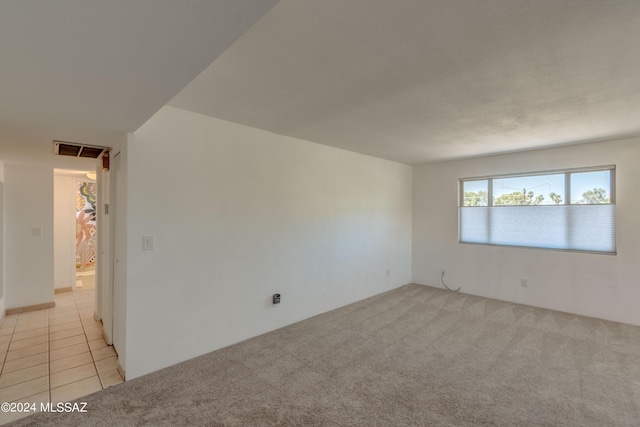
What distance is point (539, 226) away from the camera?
452 centimetres

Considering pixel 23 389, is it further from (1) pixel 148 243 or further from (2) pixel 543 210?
(2) pixel 543 210

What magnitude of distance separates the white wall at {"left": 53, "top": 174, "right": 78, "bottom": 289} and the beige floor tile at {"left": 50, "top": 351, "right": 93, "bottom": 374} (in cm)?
320

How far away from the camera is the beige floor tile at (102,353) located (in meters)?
2.85

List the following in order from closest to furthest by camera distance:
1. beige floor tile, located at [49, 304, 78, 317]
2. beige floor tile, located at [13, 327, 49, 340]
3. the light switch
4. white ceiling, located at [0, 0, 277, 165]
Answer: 1. white ceiling, located at [0, 0, 277, 165]
2. the light switch
3. beige floor tile, located at [13, 327, 49, 340]
4. beige floor tile, located at [49, 304, 78, 317]

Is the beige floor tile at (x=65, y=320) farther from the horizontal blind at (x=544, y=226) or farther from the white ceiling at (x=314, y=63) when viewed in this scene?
the horizontal blind at (x=544, y=226)

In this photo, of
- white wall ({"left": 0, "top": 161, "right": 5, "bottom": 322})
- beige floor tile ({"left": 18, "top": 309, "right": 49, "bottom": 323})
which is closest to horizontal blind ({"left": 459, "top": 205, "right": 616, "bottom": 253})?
beige floor tile ({"left": 18, "top": 309, "right": 49, "bottom": 323})

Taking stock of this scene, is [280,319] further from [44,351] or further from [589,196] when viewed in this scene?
[589,196]

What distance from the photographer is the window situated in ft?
13.2

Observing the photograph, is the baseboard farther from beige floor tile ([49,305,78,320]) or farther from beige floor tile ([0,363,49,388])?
beige floor tile ([0,363,49,388])

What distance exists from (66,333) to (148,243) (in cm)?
A: 204

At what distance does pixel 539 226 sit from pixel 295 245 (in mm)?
3825

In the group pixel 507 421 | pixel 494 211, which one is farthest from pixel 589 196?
pixel 507 421

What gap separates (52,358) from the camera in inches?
111

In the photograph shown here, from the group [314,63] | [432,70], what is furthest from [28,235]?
[432,70]
